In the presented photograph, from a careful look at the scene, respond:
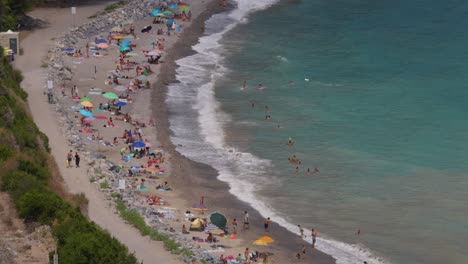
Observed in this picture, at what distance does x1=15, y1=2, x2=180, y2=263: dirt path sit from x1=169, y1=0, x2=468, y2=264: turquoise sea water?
8.29m

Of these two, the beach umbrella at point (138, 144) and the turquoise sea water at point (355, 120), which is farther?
the beach umbrella at point (138, 144)

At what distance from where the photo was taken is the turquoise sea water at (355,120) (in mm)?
49688

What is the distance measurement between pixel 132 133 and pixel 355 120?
15288 millimetres

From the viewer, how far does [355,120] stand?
65938 mm

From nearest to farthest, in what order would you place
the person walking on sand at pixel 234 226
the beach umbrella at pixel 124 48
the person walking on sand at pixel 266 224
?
1. the person walking on sand at pixel 234 226
2. the person walking on sand at pixel 266 224
3. the beach umbrella at pixel 124 48

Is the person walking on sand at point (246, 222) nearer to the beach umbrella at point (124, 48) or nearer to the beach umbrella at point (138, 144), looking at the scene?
the beach umbrella at point (138, 144)

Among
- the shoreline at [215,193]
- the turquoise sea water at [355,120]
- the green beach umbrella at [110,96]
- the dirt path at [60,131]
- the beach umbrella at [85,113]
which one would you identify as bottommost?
the shoreline at [215,193]

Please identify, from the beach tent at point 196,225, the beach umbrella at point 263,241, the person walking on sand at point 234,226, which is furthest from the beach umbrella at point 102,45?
the beach umbrella at point 263,241

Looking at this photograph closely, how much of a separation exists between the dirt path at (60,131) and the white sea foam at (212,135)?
7.97 meters

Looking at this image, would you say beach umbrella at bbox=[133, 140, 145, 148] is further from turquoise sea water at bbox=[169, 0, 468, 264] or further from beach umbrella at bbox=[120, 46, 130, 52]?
beach umbrella at bbox=[120, 46, 130, 52]

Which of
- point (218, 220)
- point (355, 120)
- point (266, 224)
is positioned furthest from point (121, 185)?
point (355, 120)

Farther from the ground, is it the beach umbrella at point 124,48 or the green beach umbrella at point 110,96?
the beach umbrella at point 124,48

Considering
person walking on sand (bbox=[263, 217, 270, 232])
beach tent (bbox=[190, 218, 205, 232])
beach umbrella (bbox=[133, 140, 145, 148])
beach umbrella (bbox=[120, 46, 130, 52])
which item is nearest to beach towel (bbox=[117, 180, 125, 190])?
beach tent (bbox=[190, 218, 205, 232])

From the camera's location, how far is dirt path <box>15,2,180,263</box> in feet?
137
